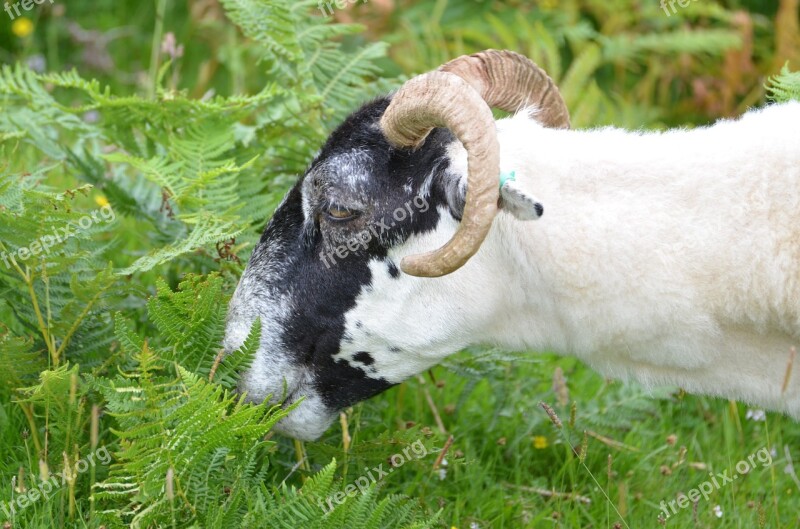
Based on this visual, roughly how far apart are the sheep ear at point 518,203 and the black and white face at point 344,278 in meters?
0.35

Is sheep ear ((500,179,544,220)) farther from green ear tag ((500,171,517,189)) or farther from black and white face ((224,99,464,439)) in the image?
black and white face ((224,99,464,439))

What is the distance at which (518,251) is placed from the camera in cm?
→ 441

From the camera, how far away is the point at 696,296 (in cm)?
423

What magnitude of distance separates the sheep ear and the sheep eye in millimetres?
821

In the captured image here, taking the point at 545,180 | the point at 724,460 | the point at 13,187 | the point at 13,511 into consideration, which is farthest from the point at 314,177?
the point at 724,460

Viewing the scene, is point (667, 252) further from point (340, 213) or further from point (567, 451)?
point (567, 451)

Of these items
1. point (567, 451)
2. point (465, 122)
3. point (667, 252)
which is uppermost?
point (465, 122)

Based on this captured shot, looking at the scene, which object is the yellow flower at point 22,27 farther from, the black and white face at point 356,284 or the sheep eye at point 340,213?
the sheep eye at point 340,213

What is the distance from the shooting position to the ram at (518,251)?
164 inches

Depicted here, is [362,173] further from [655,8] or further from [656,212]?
[655,8]

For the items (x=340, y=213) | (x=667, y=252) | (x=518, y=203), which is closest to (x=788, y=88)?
(x=667, y=252)

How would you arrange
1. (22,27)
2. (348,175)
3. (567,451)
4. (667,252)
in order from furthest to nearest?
(22,27) < (567,451) < (348,175) < (667,252)

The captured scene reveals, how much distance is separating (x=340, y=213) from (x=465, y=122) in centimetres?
86

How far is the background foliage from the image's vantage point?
14.0 ft
